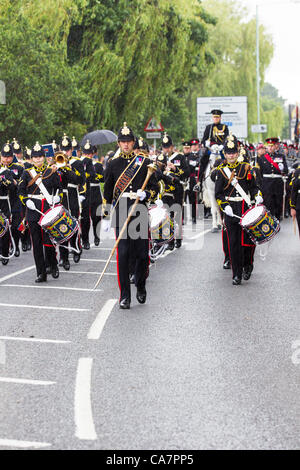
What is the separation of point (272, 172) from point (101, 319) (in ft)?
39.2

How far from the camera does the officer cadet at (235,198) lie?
42.0 ft

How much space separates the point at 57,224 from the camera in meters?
12.9

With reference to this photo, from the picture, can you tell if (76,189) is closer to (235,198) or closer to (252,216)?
(235,198)

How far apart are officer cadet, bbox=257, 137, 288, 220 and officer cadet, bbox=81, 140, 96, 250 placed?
16.4 ft

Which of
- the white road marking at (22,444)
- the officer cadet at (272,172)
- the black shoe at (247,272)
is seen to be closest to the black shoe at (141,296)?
the black shoe at (247,272)

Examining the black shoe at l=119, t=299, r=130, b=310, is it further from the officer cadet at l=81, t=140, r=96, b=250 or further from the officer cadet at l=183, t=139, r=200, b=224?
the officer cadet at l=183, t=139, r=200, b=224

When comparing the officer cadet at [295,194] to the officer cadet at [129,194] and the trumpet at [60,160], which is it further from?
the officer cadet at [129,194]

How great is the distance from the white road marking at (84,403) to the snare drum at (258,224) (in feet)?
16.0

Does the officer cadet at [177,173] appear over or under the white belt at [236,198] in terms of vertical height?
under

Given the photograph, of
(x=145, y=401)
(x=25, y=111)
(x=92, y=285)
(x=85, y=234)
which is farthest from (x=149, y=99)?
(x=145, y=401)

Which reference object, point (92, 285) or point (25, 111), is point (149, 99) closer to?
point (25, 111)

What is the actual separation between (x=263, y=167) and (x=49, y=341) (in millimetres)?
13309

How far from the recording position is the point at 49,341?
8.95 metres

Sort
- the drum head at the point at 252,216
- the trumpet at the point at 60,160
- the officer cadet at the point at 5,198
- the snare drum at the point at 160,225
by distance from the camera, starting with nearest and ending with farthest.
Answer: the drum head at the point at 252,216, the snare drum at the point at 160,225, the trumpet at the point at 60,160, the officer cadet at the point at 5,198
